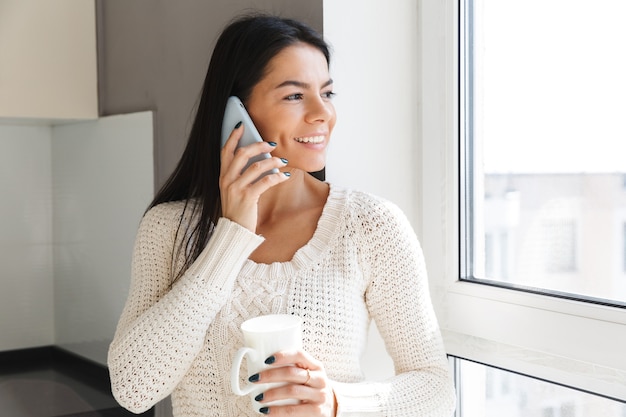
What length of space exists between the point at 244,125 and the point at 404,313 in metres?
0.39

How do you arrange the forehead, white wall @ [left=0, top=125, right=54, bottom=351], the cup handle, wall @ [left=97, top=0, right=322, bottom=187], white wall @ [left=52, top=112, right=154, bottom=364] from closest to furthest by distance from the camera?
the cup handle, the forehead, wall @ [left=97, top=0, right=322, bottom=187], white wall @ [left=52, top=112, right=154, bottom=364], white wall @ [left=0, top=125, right=54, bottom=351]

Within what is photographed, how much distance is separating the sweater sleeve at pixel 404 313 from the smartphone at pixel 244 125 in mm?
197

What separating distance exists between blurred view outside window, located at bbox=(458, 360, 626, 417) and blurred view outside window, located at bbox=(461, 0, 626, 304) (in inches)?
1.2

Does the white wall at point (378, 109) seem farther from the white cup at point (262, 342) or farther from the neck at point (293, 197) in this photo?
the white cup at point (262, 342)

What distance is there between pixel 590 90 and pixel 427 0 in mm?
394

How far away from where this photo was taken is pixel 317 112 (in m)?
1.18

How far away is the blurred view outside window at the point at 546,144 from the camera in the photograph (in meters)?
1.10

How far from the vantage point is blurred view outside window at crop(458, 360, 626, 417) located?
1.17m

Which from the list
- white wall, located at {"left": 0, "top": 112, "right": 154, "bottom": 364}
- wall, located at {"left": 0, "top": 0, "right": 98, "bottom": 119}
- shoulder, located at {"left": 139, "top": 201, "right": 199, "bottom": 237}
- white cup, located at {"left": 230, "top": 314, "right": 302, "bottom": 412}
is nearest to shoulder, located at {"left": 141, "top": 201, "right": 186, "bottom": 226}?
shoulder, located at {"left": 139, "top": 201, "right": 199, "bottom": 237}

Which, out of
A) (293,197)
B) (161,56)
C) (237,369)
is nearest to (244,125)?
(293,197)

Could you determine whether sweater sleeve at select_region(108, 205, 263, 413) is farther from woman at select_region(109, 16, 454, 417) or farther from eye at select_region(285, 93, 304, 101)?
eye at select_region(285, 93, 304, 101)

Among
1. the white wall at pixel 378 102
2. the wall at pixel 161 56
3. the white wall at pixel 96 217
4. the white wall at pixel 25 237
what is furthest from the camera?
the white wall at pixel 25 237

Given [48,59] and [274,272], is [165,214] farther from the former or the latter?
[48,59]

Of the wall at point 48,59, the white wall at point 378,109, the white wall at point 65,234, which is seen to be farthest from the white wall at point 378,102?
the wall at point 48,59
